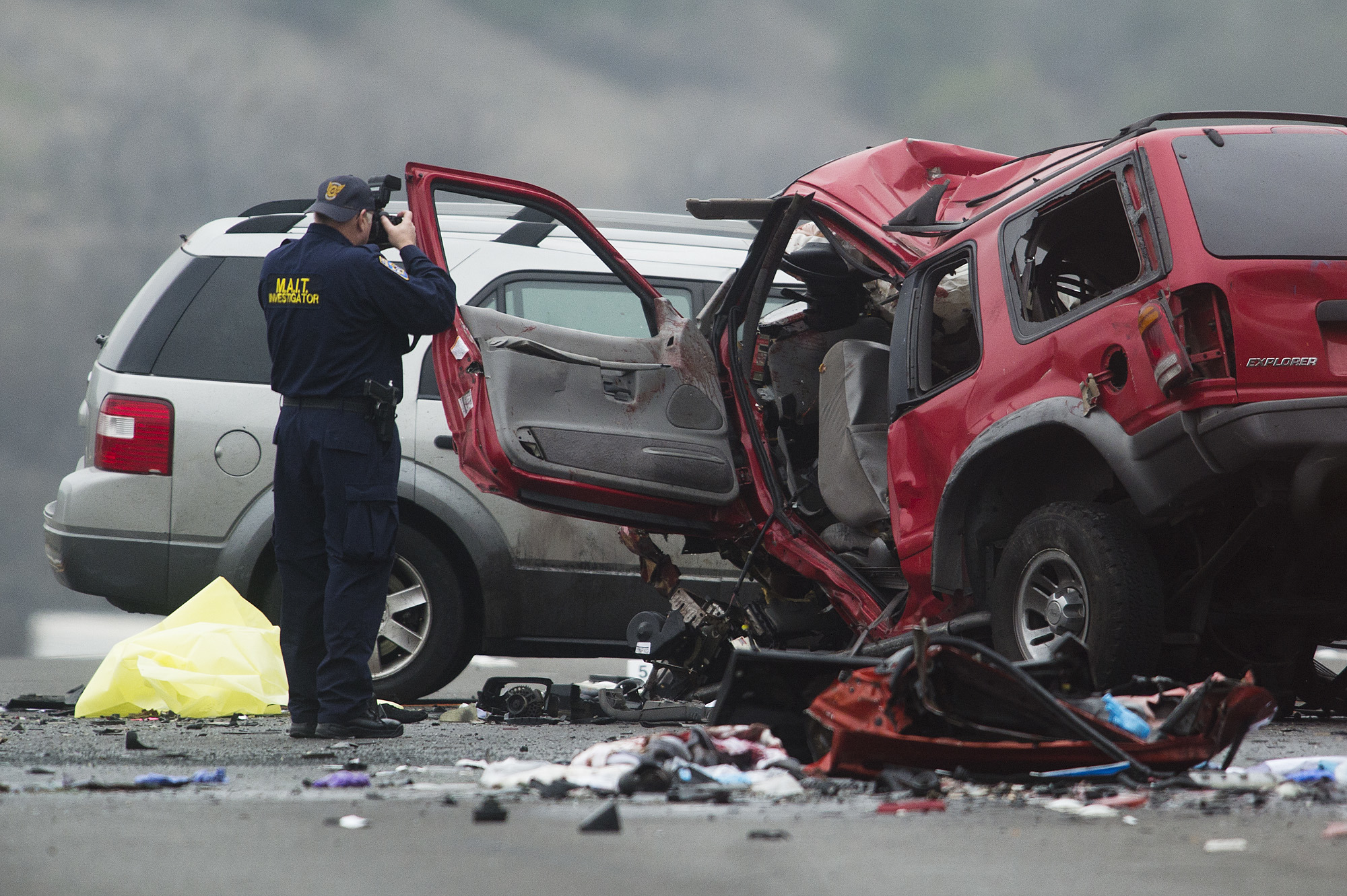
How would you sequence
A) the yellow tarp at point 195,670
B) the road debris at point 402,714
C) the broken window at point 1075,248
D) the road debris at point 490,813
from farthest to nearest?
the road debris at point 402,714, the yellow tarp at point 195,670, the broken window at point 1075,248, the road debris at point 490,813

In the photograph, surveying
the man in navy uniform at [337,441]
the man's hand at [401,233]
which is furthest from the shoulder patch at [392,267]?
the man's hand at [401,233]

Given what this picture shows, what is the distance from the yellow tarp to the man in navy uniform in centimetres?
61

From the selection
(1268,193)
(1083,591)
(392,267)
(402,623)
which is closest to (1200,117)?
(1268,193)

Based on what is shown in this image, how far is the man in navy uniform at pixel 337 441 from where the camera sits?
4738mm

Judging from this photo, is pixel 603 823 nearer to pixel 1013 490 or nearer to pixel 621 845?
pixel 621 845

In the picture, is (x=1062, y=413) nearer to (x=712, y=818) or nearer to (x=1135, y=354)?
(x=1135, y=354)

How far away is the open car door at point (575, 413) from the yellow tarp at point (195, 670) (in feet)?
3.67

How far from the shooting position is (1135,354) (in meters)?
4.03

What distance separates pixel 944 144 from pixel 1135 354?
1.94m

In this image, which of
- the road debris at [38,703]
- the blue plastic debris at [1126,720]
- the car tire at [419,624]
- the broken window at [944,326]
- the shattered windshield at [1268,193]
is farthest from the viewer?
the car tire at [419,624]

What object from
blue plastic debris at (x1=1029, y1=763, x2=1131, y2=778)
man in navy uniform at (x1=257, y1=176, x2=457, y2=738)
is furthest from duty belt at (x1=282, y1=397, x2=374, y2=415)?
blue plastic debris at (x1=1029, y1=763, x2=1131, y2=778)

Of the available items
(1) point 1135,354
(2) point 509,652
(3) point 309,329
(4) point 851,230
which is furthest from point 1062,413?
(2) point 509,652

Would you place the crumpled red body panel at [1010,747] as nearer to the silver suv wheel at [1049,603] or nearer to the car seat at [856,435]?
the silver suv wheel at [1049,603]

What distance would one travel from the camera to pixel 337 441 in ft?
15.5
